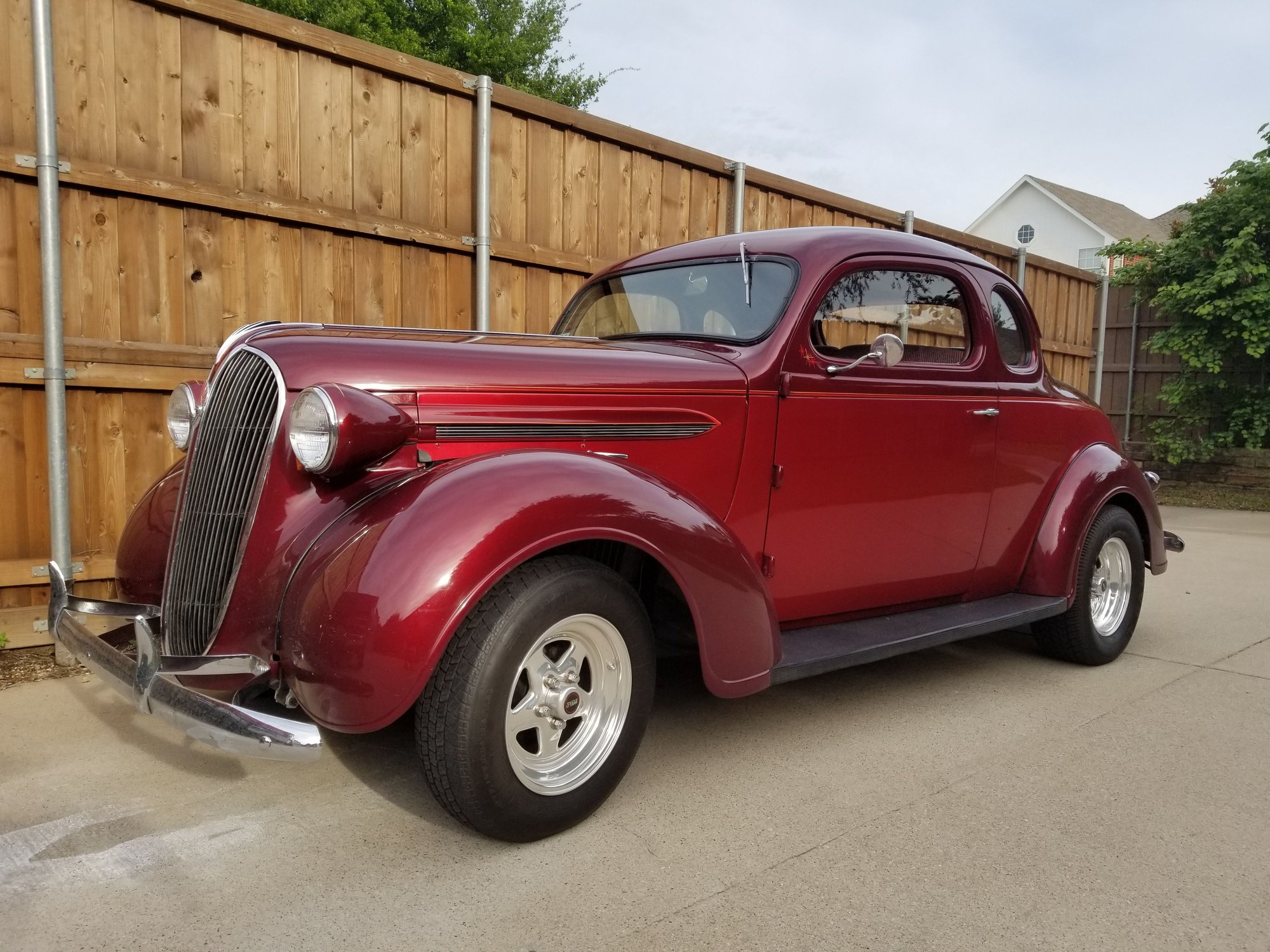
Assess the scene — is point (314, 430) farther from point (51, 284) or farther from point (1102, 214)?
point (1102, 214)

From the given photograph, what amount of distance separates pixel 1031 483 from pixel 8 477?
435 centimetres

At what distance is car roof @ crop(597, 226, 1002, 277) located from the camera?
3.44 meters

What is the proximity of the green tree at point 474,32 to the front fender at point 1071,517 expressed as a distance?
14752mm

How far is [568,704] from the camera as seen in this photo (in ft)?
8.17

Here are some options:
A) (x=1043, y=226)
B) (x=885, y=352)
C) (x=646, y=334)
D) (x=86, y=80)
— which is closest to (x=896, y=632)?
(x=885, y=352)

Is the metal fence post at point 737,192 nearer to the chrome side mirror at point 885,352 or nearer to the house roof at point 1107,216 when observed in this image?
the chrome side mirror at point 885,352

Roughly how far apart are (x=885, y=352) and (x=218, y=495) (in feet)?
7.09

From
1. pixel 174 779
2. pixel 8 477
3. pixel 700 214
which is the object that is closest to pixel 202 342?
pixel 8 477

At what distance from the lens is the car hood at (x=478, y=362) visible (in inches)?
97.9

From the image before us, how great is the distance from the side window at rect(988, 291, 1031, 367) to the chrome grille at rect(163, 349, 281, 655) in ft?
9.75

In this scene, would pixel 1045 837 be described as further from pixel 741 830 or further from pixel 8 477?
pixel 8 477

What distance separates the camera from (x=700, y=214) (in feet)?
22.0

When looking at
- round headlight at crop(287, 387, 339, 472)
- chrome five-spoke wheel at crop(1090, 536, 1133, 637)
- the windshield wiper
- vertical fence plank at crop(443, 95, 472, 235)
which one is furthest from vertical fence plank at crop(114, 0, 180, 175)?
chrome five-spoke wheel at crop(1090, 536, 1133, 637)

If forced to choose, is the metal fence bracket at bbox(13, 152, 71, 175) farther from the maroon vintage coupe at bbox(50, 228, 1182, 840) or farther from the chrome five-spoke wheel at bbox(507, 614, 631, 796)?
the chrome five-spoke wheel at bbox(507, 614, 631, 796)
